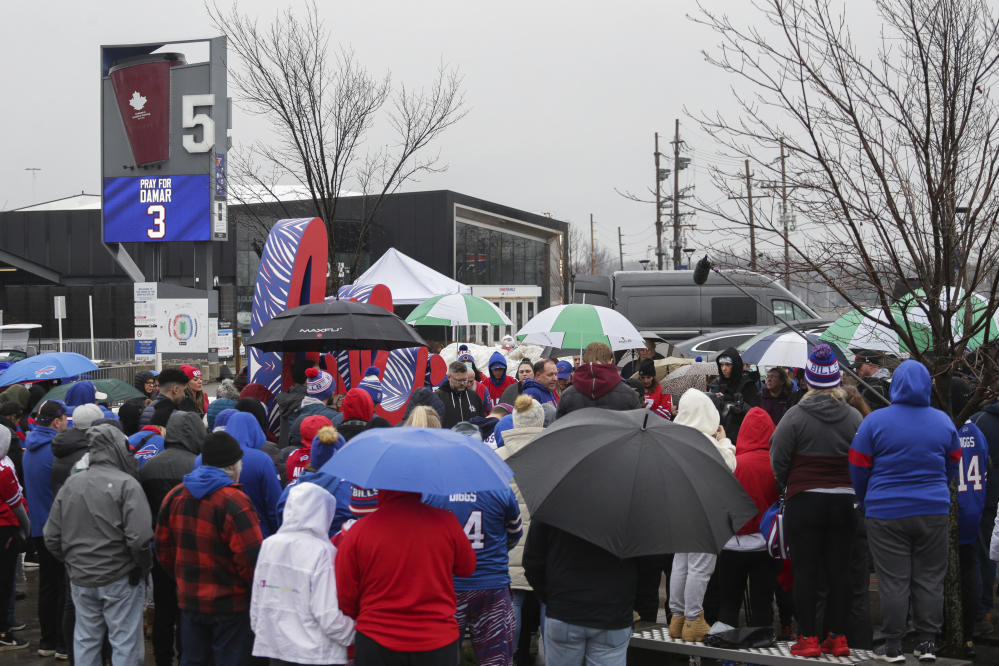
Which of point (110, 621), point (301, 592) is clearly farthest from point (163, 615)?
point (301, 592)

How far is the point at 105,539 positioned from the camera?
225 inches

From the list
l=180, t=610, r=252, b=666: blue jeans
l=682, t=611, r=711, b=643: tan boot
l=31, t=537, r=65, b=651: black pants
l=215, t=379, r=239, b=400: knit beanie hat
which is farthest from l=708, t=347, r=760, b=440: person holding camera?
l=31, t=537, r=65, b=651: black pants

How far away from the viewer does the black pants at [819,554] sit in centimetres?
577

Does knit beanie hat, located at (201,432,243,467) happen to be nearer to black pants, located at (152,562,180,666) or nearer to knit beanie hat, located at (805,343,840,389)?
black pants, located at (152,562,180,666)

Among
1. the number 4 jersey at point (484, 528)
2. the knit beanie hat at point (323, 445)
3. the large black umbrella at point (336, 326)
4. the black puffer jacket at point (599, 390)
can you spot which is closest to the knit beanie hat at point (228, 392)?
the large black umbrella at point (336, 326)

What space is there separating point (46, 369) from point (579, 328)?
606 cm

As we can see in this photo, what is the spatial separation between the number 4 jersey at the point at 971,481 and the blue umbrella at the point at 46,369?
328 inches

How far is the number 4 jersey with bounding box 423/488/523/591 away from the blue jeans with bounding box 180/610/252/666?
1.19m

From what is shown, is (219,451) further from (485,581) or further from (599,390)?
(599,390)

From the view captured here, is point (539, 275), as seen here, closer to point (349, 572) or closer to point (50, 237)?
point (50, 237)

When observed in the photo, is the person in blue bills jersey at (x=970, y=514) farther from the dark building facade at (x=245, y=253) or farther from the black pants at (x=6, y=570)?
the dark building facade at (x=245, y=253)

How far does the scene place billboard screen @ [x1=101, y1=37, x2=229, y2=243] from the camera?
25.9 metres

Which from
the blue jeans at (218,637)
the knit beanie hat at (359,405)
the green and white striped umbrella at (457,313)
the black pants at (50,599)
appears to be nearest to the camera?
the blue jeans at (218,637)

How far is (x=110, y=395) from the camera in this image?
1059cm
